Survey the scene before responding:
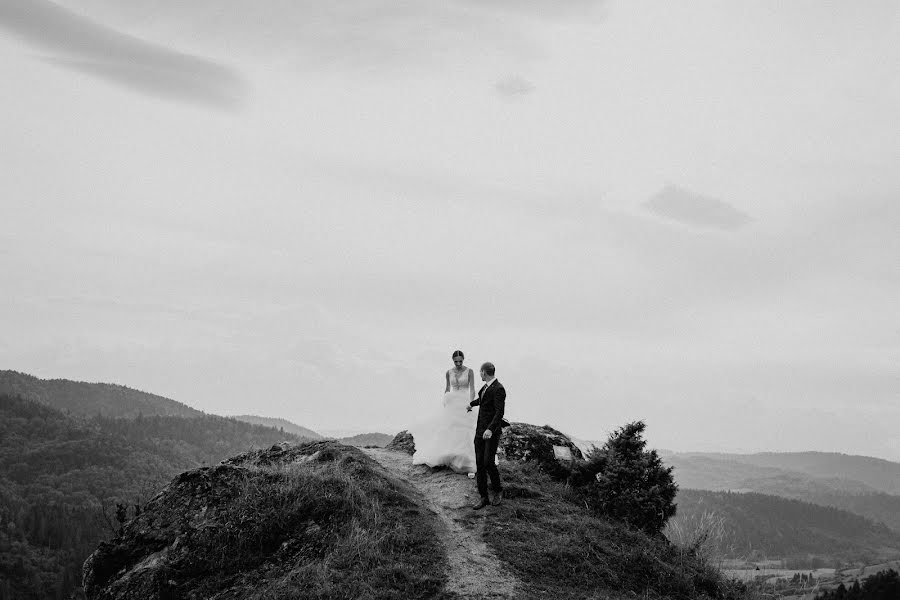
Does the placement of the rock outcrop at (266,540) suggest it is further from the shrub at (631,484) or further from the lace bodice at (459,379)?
the shrub at (631,484)

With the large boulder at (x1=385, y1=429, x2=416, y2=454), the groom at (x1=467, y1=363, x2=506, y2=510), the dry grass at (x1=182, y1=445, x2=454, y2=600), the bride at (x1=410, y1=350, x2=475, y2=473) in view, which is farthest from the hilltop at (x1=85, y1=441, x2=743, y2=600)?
the large boulder at (x1=385, y1=429, x2=416, y2=454)

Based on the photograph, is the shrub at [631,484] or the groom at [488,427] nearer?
the groom at [488,427]

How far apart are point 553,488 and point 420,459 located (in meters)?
4.10

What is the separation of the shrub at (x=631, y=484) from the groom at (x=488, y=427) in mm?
3047

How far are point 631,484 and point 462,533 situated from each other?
513cm

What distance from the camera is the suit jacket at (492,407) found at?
42.6ft

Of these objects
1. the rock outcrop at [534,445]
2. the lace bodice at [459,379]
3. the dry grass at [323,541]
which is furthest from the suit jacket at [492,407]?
the rock outcrop at [534,445]

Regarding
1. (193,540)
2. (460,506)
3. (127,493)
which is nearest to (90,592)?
(193,540)

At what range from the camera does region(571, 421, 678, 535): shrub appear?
46.3ft

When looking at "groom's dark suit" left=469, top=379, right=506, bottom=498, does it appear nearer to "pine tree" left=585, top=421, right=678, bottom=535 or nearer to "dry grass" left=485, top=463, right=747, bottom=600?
"dry grass" left=485, top=463, right=747, bottom=600

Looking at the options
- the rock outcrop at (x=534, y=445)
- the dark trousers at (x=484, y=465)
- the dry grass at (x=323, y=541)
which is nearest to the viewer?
the dry grass at (x=323, y=541)

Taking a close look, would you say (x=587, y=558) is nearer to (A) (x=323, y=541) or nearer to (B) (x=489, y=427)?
(B) (x=489, y=427)

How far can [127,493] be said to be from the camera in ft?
568

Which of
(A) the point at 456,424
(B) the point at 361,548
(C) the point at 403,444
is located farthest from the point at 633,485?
(C) the point at 403,444
